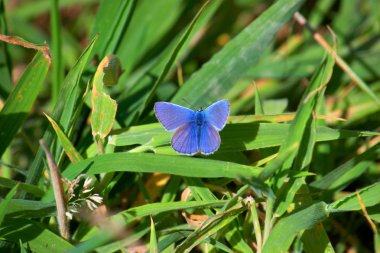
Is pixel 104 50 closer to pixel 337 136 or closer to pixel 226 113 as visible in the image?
pixel 226 113

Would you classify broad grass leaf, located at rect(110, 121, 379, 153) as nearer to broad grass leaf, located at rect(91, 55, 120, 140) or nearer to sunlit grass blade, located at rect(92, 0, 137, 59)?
broad grass leaf, located at rect(91, 55, 120, 140)

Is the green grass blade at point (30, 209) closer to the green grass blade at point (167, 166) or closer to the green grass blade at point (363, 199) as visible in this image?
the green grass blade at point (167, 166)

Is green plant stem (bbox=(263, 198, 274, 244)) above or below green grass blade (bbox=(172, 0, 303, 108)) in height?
below

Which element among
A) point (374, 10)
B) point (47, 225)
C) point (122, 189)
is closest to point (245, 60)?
point (122, 189)

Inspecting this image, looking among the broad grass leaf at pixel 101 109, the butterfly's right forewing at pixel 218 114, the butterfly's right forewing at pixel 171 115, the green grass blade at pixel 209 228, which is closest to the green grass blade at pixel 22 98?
the broad grass leaf at pixel 101 109

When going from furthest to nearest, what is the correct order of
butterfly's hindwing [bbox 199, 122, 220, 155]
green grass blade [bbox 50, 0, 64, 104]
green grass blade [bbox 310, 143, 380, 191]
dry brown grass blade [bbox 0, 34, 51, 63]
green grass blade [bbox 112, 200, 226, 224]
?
green grass blade [bbox 50, 0, 64, 104]
green grass blade [bbox 310, 143, 380, 191]
dry brown grass blade [bbox 0, 34, 51, 63]
green grass blade [bbox 112, 200, 226, 224]
butterfly's hindwing [bbox 199, 122, 220, 155]

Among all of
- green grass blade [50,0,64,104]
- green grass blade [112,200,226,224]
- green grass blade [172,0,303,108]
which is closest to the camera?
green grass blade [112,200,226,224]

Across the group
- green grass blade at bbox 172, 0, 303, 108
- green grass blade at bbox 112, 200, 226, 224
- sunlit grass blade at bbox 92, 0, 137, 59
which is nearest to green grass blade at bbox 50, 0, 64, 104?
sunlit grass blade at bbox 92, 0, 137, 59
